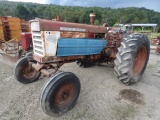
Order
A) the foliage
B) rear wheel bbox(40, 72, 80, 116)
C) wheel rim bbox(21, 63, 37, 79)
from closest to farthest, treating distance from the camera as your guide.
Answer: rear wheel bbox(40, 72, 80, 116), wheel rim bbox(21, 63, 37, 79), the foliage

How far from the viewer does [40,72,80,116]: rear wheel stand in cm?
267

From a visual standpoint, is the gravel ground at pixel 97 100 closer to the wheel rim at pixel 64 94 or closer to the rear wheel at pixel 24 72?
the rear wheel at pixel 24 72

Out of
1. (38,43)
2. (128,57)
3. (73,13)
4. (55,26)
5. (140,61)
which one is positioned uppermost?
(73,13)

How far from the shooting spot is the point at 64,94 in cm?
298

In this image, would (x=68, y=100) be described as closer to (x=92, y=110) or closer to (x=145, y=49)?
(x=92, y=110)

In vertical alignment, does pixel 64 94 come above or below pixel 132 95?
above

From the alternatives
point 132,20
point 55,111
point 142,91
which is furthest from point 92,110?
point 132,20

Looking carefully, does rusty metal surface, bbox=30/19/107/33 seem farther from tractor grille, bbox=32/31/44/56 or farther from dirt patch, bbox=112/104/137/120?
dirt patch, bbox=112/104/137/120

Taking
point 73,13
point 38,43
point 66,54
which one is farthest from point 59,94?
point 73,13

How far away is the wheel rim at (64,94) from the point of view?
9.36ft

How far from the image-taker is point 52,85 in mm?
2693

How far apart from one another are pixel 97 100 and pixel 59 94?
101cm

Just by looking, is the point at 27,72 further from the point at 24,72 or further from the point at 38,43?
the point at 38,43

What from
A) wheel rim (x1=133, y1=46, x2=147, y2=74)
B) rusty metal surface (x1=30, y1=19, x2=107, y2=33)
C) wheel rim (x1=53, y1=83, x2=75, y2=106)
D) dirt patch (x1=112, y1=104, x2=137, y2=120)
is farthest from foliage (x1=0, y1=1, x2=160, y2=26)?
wheel rim (x1=53, y1=83, x2=75, y2=106)
